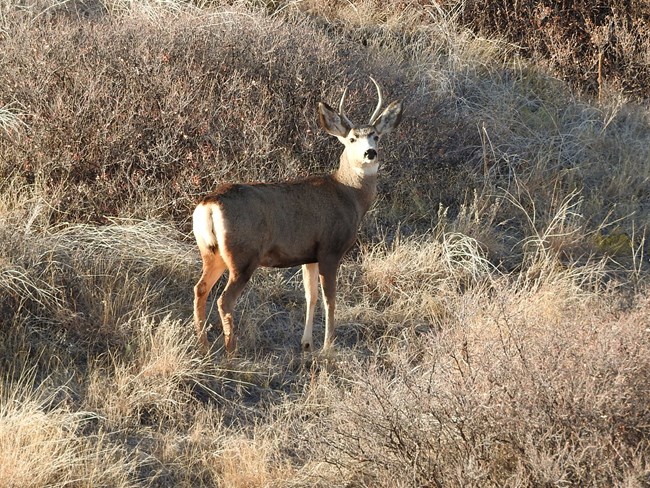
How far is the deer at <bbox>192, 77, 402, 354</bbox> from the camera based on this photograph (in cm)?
732

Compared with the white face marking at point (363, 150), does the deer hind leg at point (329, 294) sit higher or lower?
lower

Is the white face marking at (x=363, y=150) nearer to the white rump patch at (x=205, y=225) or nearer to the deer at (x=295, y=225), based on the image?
the deer at (x=295, y=225)

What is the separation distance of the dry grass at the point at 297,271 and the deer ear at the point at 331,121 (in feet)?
3.27

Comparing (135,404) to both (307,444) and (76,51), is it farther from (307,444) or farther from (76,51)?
(76,51)

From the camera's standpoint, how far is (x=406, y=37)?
1259 centimetres

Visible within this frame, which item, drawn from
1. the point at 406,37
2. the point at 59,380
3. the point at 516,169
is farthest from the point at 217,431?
the point at 406,37

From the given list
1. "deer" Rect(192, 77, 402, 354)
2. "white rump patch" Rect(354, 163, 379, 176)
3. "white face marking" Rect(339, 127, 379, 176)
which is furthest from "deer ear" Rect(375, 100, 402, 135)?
"white rump patch" Rect(354, 163, 379, 176)

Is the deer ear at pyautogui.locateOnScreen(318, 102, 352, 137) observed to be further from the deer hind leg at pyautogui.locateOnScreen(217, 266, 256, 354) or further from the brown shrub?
the brown shrub

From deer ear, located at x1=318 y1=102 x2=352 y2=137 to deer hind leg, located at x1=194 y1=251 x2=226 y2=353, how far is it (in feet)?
4.57

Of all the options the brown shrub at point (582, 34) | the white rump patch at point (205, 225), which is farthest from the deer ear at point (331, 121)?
the brown shrub at point (582, 34)

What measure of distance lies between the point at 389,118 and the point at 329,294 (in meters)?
1.52

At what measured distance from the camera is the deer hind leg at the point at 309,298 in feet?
26.2

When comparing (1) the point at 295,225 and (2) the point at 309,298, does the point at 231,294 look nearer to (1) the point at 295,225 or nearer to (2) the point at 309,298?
(1) the point at 295,225

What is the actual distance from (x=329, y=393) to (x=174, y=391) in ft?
3.17
